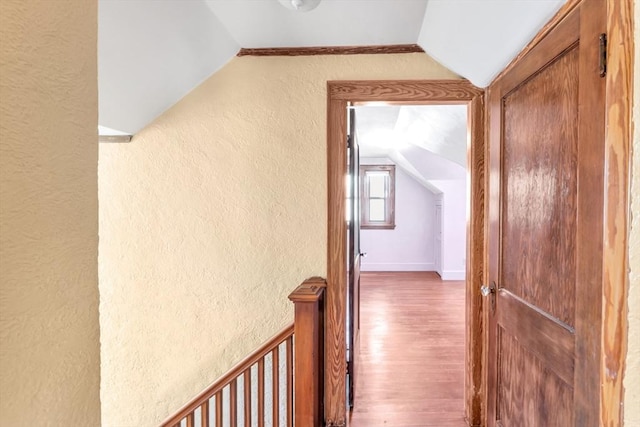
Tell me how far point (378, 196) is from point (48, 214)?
5.90 meters

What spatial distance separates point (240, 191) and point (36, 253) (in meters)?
1.40

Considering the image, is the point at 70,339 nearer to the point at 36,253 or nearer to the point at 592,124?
the point at 36,253

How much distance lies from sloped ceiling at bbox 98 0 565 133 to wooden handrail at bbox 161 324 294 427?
1.43 m

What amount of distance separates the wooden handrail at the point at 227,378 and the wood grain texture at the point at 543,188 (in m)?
1.09

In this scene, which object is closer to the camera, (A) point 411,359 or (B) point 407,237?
(A) point 411,359

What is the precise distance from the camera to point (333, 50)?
187 cm

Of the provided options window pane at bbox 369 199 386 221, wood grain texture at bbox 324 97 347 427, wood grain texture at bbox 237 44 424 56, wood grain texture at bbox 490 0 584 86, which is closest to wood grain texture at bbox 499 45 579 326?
wood grain texture at bbox 490 0 584 86

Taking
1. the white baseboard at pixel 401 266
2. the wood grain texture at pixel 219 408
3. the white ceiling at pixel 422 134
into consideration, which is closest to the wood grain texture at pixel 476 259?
the white ceiling at pixel 422 134

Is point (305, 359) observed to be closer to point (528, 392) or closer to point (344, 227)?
point (344, 227)

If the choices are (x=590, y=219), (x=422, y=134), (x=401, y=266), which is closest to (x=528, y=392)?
(x=590, y=219)

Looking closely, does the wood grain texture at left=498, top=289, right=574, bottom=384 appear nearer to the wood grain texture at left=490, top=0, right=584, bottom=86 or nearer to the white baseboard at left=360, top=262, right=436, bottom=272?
the wood grain texture at left=490, top=0, right=584, bottom=86

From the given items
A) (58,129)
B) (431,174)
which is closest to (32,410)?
(58,129)

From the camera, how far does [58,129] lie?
0.59 meters

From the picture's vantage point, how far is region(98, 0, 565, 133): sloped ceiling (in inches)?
52.6
